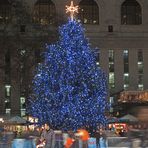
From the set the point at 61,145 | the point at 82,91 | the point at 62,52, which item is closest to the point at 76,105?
the point at 82,91

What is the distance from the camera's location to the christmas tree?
38.1 meters

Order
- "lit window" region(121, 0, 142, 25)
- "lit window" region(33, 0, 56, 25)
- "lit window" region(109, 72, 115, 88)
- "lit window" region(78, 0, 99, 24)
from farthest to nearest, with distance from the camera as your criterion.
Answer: "lit window" region(121, 0, 142, 25) < "lit window" region(78, 0, 99, 24) < "lit window" region(109, 72, 115, 88) < "lit window" region(33, 0, 56, 25)

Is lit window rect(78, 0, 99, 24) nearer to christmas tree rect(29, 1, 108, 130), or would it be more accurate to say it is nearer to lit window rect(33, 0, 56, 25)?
lit window rect(33, 0, 56, 25)

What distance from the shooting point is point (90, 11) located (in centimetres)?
8906

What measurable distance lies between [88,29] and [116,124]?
23988 mm

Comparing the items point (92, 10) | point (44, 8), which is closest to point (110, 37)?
point (92, 10)

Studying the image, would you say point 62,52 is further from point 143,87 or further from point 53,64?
point 143,87

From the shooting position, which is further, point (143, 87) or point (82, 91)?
point (143, 87)

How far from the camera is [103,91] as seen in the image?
3953 centimetres

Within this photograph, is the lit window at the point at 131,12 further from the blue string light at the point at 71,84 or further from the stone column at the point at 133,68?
the blue string light at the point at 71,84

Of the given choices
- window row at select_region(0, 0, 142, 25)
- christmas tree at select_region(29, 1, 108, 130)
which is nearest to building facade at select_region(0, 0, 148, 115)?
window row at select_region(0, 0, 142, 25)

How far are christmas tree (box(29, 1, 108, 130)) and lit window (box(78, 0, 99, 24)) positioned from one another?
49.5m

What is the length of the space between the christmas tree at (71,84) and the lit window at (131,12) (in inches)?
2012

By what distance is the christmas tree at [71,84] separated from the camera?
125 ft
